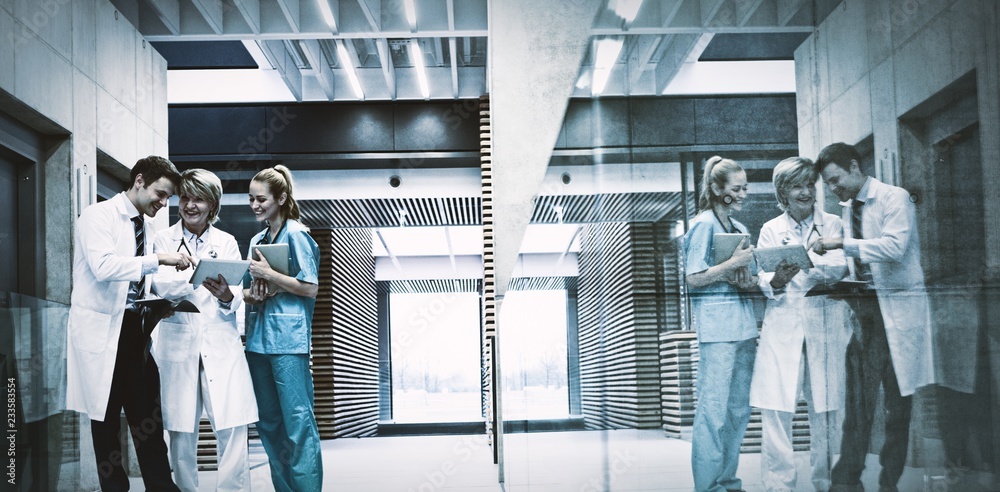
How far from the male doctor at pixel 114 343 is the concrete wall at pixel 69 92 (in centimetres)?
133

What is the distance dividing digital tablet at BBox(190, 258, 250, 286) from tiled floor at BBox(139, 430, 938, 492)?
3.88 ft

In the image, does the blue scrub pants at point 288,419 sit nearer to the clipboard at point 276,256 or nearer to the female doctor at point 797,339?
the clipboard at point 276,256

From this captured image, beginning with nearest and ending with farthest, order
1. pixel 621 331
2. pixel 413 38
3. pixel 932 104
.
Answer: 1. pixel 932 104
2. pixel 621 331
3. pixel 413 38

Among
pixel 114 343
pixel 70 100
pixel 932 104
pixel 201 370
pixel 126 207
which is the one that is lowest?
pixel 201 370

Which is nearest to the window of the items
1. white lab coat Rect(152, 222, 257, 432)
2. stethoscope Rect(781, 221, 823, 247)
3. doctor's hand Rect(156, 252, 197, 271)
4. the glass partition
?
the glass partition

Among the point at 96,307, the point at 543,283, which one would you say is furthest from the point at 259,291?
the point at 543,283

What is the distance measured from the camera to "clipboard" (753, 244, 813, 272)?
161 centimetres

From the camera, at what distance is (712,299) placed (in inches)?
69.7

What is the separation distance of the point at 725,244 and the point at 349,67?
5655 mm

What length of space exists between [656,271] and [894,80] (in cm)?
61

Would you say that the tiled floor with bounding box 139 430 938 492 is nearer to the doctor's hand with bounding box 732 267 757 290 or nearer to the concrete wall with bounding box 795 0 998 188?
the doctor's hand with bounding box 732 267 757 290

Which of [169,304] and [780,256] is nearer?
[780,256]

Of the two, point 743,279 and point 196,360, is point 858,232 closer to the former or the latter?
point 743,279

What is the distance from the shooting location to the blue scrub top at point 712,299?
171 centimetres
